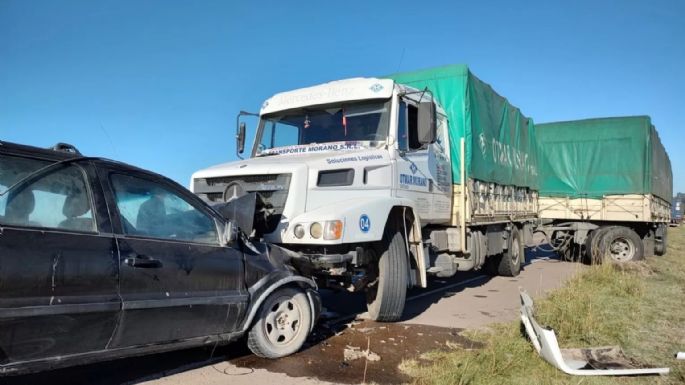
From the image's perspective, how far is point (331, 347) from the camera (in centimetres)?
489

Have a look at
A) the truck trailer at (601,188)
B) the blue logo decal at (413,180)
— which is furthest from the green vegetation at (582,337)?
the truck trailer at (601,188)

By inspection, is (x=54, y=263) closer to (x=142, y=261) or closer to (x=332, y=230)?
(x=142, y=261)

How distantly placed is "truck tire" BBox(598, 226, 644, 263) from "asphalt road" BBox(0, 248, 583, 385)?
20.4 ft

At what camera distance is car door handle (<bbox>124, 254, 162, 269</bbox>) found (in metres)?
3.45

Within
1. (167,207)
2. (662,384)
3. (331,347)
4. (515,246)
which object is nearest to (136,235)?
(167,207)

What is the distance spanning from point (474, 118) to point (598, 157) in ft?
23.9

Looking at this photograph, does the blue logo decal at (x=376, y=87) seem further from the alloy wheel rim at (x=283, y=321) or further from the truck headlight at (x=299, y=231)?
the alloy wheel rim at (x=283, y=321)

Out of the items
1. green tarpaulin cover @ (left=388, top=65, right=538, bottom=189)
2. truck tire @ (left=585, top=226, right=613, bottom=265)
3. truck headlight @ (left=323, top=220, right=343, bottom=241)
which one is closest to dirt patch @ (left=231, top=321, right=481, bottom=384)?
truck headlight @ (left=323, top=220, right=343, bottom=241)

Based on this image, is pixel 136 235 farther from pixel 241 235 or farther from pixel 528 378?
pixel 528 378

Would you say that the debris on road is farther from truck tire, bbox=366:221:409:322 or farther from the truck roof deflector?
the truck roof deflector

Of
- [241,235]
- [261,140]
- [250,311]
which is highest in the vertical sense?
[261,140]

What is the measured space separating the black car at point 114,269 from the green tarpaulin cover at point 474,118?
15.4ft

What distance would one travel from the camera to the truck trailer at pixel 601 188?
1309cm

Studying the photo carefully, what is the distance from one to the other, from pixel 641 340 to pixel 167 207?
4.70 metres
